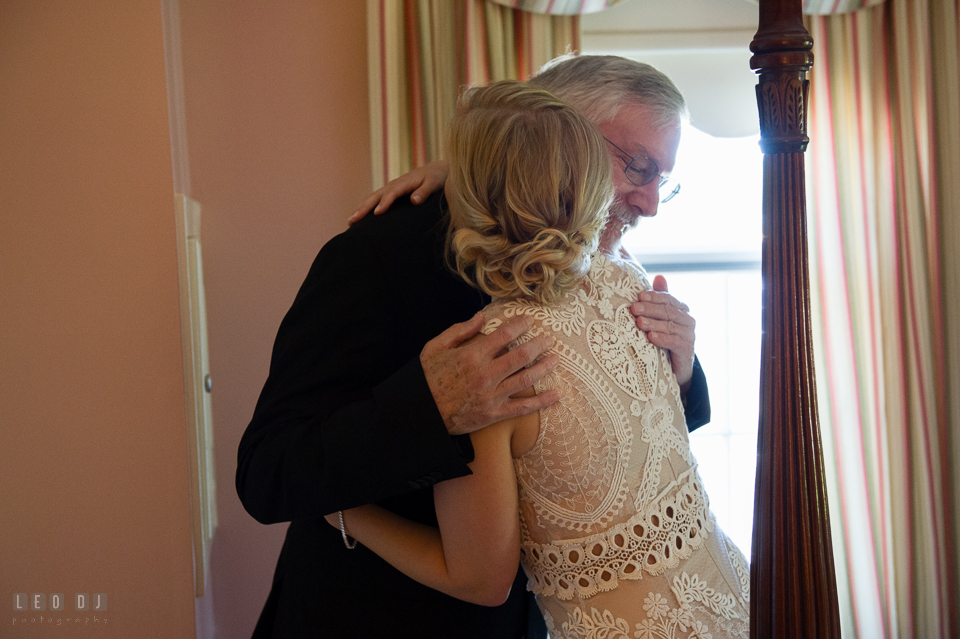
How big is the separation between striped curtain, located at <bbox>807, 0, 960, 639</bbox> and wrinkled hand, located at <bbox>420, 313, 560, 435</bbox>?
76.0 inches

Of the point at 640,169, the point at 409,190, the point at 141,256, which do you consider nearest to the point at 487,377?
the point at 409,190

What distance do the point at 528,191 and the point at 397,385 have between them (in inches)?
12.4

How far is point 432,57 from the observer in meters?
2.31

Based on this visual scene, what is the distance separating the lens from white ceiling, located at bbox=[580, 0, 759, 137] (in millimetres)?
2500

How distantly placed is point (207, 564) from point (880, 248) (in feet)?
8.78

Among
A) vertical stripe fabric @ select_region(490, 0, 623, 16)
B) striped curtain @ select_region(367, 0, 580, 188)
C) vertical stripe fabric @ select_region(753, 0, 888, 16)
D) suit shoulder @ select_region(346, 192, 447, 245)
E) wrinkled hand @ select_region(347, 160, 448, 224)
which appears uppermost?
vertical stripe fabric @ select_region(490, 0, 623, 16)

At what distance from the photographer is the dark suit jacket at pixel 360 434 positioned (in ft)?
2.95

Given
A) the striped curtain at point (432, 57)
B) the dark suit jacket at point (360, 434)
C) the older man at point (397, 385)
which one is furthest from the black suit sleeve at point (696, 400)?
the striped curtain at point (432, 57)

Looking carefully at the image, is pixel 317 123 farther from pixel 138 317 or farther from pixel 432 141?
pixel 138 317

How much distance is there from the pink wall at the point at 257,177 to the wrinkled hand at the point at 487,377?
5.57 feet

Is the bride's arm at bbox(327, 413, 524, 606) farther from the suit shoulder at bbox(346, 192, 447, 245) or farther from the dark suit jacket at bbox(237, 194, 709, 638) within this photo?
the suit shoulder at bbox(346, 192, 447, 245)

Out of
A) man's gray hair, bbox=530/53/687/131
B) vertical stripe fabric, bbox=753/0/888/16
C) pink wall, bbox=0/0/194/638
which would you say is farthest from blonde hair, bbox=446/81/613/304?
vertical stripe fabric, bbox=753/0/888/16

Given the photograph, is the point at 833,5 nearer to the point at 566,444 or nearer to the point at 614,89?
the point at 614,89

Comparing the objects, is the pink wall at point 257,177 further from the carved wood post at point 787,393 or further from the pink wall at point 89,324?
the carved wood post at point 787,393
